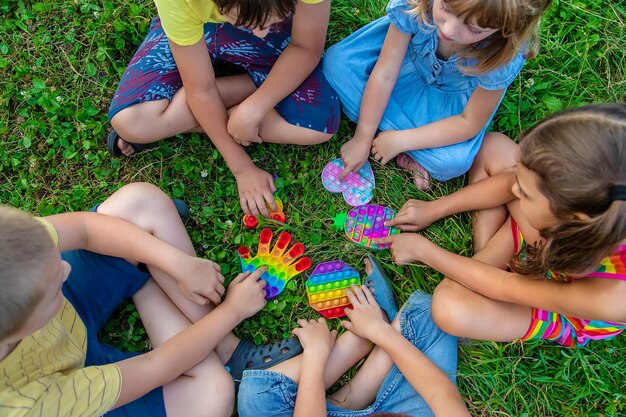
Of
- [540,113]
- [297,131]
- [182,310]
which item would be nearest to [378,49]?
[297,131]

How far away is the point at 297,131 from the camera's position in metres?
1.86

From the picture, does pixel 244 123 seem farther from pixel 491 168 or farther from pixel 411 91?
pixel 491 168

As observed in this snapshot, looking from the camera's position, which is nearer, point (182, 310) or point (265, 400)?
point (265, 400)

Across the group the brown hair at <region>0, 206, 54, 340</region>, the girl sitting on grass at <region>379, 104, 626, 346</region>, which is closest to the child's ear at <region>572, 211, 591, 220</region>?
the girl sitting on grass at <region>379, 104, 626, 346</region>

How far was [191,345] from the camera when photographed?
1.62 m

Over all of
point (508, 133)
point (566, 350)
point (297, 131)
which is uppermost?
point (297, 131)

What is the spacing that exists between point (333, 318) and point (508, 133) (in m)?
1.01

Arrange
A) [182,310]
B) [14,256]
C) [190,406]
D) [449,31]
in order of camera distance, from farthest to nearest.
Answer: [182,310] → [190,406] → [449,31] → [14,256]

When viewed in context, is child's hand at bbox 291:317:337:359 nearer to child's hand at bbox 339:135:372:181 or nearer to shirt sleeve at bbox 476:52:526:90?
child's hand at bbox 339:135:372:181

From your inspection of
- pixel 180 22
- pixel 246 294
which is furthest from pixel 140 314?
pixel 180 22

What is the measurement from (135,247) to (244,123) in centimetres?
54

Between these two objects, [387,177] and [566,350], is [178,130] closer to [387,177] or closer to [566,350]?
[387,177]

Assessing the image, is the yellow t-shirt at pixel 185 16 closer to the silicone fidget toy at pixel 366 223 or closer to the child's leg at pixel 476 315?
the silicone fidget toy at pixel 366 223

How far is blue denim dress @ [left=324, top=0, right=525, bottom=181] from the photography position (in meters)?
1.84
